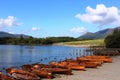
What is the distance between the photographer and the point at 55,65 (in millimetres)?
48844

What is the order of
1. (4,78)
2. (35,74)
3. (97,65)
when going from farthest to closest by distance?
(97,65)
(35,74)
(4,78)

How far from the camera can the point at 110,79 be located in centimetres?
3756

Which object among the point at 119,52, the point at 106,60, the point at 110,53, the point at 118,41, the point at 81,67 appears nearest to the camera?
the point at 81,67

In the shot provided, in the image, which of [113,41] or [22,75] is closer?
[22,75]

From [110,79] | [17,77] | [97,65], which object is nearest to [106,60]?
[97,65]

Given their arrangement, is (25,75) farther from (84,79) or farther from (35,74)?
(84,79)

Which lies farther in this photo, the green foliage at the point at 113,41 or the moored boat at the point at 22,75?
the green foliage at the point at 113,41

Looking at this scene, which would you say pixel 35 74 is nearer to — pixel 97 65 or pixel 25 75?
pixel 25 75

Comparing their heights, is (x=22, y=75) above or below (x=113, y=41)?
below

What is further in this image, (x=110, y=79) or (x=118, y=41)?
(x=118, y=41)

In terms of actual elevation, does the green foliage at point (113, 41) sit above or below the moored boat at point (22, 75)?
above

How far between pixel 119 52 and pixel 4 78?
8283 centimetres

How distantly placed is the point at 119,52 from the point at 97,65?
5650cm

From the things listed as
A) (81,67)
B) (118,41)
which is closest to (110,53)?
(118,41)
